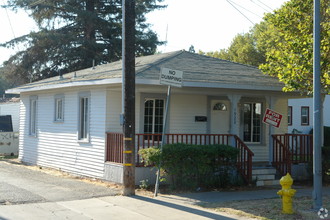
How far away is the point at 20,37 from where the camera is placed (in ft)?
106

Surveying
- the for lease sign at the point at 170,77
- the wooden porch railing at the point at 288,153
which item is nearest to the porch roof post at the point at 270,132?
the wooden porch railing at the point at 288,153

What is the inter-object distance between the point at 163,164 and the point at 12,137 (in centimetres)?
1441

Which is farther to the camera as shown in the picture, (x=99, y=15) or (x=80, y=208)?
(x=99, y=15)

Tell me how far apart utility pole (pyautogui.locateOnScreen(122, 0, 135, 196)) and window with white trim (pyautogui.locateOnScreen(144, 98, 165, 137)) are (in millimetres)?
3448

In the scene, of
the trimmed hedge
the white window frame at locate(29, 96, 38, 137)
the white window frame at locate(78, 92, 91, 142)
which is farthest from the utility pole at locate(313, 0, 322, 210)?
the white window frame at locate(29, 96, 38, 137)

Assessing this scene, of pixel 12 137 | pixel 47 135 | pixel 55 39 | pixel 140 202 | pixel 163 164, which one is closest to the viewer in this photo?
pixel 140 202

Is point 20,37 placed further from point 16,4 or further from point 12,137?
point 12,137

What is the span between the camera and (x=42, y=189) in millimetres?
12102

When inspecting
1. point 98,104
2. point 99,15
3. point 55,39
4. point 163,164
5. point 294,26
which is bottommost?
point 163,164

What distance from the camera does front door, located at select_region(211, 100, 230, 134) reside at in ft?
50.9

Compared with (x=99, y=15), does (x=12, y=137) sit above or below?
below

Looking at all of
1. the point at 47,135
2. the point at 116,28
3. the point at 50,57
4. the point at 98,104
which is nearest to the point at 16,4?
the point at 50,57

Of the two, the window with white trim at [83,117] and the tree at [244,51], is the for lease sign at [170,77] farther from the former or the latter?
the tree at [244,51]

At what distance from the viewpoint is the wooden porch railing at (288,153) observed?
14406 mm
